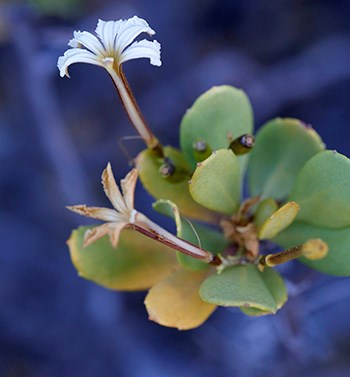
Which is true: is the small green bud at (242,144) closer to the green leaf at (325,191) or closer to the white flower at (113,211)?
the green leaf at (325,191)

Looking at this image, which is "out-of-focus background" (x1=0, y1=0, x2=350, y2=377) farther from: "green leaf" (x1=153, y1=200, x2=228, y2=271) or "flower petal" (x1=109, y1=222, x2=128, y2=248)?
"flower petal" (x1=109, y1=222, x2=128, y2=248)

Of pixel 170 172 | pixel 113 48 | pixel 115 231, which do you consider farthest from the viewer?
pixel 170 172

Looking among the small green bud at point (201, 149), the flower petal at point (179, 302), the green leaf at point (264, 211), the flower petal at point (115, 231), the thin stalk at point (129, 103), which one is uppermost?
the thin stalk at point (129, 103)

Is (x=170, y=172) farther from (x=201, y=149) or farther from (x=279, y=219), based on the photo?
(x=279, y=219)

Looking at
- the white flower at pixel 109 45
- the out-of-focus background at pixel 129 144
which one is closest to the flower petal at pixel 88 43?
the white flower at pixel 109 45

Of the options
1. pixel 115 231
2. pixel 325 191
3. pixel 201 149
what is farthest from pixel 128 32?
pixel 325 191

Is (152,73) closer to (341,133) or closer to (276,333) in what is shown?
(341,133)
